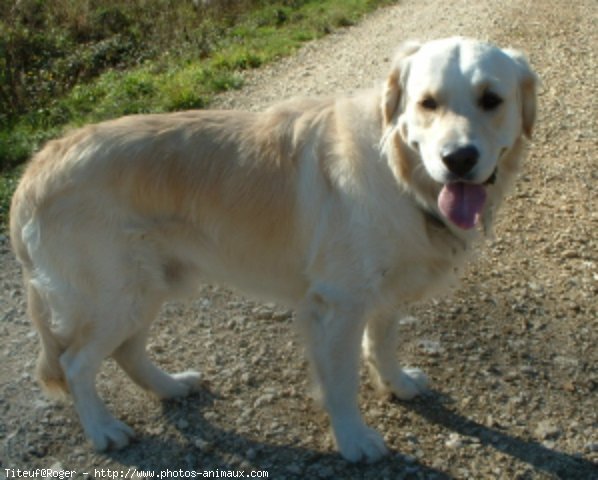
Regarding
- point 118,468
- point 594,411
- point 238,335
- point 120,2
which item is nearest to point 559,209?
point 594,411

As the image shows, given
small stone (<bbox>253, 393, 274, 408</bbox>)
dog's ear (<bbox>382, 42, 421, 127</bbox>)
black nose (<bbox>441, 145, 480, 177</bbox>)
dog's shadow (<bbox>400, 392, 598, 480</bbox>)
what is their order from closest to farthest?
black nose (<bbox>441, 145, 480, 177</bbox>) → dog's ear (<bbox>382, 42, 421, 127</bbox>) → dog's shadow (<bbox>400, 392, 598, 480</bbox>) → small stone (<bbox>253, 393, 274, 408</bbox>)

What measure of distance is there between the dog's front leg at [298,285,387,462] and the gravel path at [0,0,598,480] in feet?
0.34

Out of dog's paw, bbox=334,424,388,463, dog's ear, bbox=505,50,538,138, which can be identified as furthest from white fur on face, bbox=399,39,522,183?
dog's paw, bbox=334,424,388,463

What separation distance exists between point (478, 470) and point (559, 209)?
2.69 metres

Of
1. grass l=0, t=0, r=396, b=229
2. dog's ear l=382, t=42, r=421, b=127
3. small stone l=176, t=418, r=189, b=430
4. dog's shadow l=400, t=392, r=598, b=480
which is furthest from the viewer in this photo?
grass l=0, t=0, r=396, b=229

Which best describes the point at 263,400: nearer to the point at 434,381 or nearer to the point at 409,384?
the point at 409,384

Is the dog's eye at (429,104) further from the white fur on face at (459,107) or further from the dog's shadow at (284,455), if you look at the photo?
the dog's shadow at (284,455)

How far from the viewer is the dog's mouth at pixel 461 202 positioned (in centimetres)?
292

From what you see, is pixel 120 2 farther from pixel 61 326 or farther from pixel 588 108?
pixel 61 326

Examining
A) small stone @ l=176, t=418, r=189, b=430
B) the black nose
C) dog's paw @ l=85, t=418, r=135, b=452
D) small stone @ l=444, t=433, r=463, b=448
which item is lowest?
small stone @ l=444, t=433, r=463, b=448

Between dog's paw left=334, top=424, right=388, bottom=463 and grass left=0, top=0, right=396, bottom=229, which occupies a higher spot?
grass left=0, top=0, right=396, bottom=229

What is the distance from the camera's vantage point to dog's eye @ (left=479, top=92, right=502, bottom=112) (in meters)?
2.88

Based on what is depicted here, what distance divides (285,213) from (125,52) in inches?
339

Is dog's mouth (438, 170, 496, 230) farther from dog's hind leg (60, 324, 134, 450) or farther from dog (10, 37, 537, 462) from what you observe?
dog's hind leg (60, 324, 134, 450)
